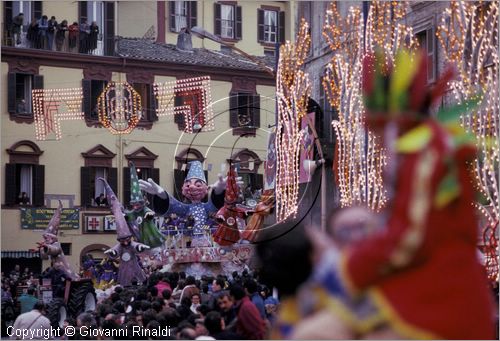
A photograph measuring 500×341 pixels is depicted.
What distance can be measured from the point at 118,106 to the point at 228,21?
17.5 feet

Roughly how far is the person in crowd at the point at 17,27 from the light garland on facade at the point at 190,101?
432cm

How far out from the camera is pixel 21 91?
3244cm

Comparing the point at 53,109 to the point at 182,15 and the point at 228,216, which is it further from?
the point at 228,216

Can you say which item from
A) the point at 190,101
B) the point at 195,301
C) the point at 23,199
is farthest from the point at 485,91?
the point at 23,199

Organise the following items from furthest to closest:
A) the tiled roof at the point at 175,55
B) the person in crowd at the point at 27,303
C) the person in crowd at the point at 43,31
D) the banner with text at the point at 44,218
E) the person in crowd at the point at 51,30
A: the tiled roof at the point at 175,55 → the person in crowd at the point at 51,30 → the person in crowd at the point at 43,31 → the banner with text at the point at 44,218 → the person in crowd at the point at 27,303

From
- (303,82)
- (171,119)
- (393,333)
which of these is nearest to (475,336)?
(393,333)

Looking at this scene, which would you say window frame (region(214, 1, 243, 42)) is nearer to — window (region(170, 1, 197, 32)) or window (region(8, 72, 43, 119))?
window (region(170, 1, 197, 32))

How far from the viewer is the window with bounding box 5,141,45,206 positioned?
1249 inches

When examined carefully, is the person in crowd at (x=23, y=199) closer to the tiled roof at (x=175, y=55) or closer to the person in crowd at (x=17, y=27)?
the person in crowd at (x=17, y=27)

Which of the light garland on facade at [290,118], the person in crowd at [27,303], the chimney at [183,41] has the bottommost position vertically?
the person in crowd at [27,303]

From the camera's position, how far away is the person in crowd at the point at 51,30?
3219 cm

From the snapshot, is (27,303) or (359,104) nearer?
(27,303)

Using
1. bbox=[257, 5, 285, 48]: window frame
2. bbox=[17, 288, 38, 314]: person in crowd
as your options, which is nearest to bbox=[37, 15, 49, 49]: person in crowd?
bbox=[257, 5, 285, 48]: window frame

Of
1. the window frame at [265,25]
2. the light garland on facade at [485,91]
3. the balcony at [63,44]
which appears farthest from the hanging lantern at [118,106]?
the light garland on facade at [485,91]
